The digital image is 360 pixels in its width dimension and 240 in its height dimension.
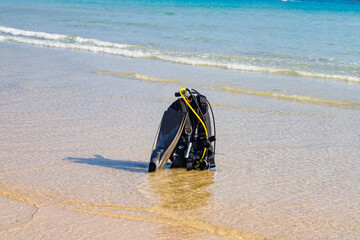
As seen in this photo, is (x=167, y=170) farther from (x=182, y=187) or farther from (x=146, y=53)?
(x=146, y=53)

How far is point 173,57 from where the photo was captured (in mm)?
16594

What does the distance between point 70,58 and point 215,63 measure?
4642 millimetres

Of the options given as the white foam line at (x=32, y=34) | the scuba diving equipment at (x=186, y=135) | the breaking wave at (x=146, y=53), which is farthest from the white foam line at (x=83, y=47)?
the scuba diving equipment at (x=186, y=135)

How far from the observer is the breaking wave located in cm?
1446

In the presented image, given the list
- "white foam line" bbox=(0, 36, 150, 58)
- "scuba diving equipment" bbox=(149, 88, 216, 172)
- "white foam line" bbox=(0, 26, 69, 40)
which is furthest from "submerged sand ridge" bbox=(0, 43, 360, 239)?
"white foam line" bbox=(0, 26, 69, 40)

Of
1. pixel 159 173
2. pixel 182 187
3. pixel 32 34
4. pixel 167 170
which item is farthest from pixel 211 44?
pixel 182 187

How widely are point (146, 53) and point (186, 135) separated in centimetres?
1228

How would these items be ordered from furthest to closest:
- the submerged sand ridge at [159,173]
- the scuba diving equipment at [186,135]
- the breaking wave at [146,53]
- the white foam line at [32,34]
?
1. the white foam line at [32,34]
2. the breaking wave at [146,53]
3. the scuba diving equipment at [186,135]
4. the submerged sand ridge at [159,173]

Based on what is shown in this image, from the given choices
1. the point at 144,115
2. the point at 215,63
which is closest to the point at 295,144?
the point at 144,115

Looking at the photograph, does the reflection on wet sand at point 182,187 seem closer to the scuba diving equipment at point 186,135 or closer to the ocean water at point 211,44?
the scuba diving equipment at point 186,135

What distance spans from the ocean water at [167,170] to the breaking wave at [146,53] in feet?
0.59

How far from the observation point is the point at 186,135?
5.29 meters

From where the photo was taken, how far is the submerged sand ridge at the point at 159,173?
162 inches

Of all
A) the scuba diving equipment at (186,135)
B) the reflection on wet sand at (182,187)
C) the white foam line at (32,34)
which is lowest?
the reflection on wet sand at (182,187)
